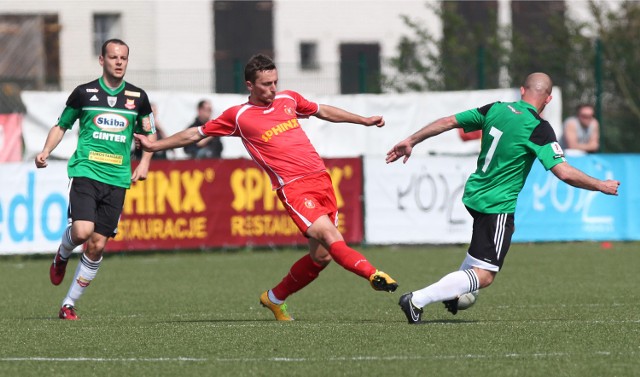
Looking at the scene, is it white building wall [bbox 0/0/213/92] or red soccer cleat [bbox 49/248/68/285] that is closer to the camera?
red soccer cleat [bbox 49/248/68/285]

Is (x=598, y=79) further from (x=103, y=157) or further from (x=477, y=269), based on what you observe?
(x=477, y=269)

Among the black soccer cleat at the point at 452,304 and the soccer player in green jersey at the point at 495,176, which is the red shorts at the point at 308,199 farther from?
the black soccer cleat at the point at 452,304

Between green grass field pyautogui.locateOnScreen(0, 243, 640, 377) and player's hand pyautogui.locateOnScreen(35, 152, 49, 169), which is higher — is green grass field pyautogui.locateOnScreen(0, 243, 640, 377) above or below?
below

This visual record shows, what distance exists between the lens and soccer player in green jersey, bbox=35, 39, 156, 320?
10547 mm

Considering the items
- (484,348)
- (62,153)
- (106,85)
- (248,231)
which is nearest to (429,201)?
(248,231)

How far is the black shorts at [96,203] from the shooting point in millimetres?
10521

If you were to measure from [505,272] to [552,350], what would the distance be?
24.0ft

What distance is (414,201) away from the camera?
1859cm

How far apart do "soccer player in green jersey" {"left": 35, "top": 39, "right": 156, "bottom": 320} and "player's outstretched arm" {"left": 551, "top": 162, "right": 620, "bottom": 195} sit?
3301 millimetres

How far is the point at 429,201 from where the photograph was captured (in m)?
18.6

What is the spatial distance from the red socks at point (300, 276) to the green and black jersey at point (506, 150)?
131 cm

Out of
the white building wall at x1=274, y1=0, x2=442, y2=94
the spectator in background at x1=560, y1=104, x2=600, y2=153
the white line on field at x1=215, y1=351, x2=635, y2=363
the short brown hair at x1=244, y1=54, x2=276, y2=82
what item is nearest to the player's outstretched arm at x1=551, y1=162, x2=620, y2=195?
the white line on field at x1=215, y1=351, x2=635, y2=363

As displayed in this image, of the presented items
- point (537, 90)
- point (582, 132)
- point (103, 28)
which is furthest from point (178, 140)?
point (103, 28)

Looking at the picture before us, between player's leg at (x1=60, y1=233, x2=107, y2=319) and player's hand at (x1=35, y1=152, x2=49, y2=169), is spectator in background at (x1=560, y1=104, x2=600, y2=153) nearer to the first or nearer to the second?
player's leg at (x1=60, y1=233, x2=107, y2=319)
